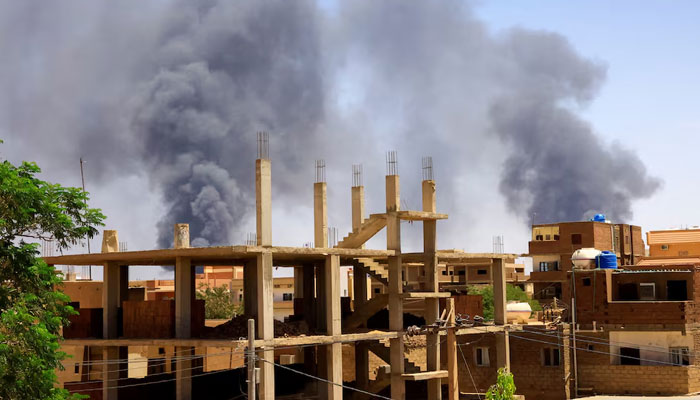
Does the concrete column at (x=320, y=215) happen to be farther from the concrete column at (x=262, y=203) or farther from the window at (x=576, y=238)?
the window at (x=576, y=238)

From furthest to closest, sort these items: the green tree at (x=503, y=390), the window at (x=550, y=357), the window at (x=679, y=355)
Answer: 1. the window at (x=550, y=357)
2. the window at (x=679, y=355)
3. the green tree at (x=503, y=390)

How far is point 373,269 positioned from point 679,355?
18730 mm

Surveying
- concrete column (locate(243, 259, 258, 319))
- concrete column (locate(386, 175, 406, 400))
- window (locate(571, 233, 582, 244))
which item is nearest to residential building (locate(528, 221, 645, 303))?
window (locate(571, 233, 582, 244))

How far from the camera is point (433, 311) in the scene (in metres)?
55.4

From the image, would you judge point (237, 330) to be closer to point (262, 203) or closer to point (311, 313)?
point (262, 203)

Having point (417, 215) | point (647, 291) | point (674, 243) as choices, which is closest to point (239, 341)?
point (417, 215)

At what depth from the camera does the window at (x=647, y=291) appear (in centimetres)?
5797

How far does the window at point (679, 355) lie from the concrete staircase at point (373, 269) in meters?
17.4

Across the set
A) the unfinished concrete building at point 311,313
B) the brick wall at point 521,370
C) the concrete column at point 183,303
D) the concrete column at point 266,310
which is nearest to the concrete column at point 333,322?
the unfinished concrete building at point 311,313

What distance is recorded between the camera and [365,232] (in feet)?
171

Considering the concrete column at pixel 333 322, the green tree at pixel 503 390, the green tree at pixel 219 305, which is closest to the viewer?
the green tree at pixel 503 390

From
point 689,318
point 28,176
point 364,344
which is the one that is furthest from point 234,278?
point 28,176

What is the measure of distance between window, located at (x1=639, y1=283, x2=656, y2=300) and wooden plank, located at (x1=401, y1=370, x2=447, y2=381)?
1421cm

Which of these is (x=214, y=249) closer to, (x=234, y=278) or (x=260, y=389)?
(x=260, y=389)
